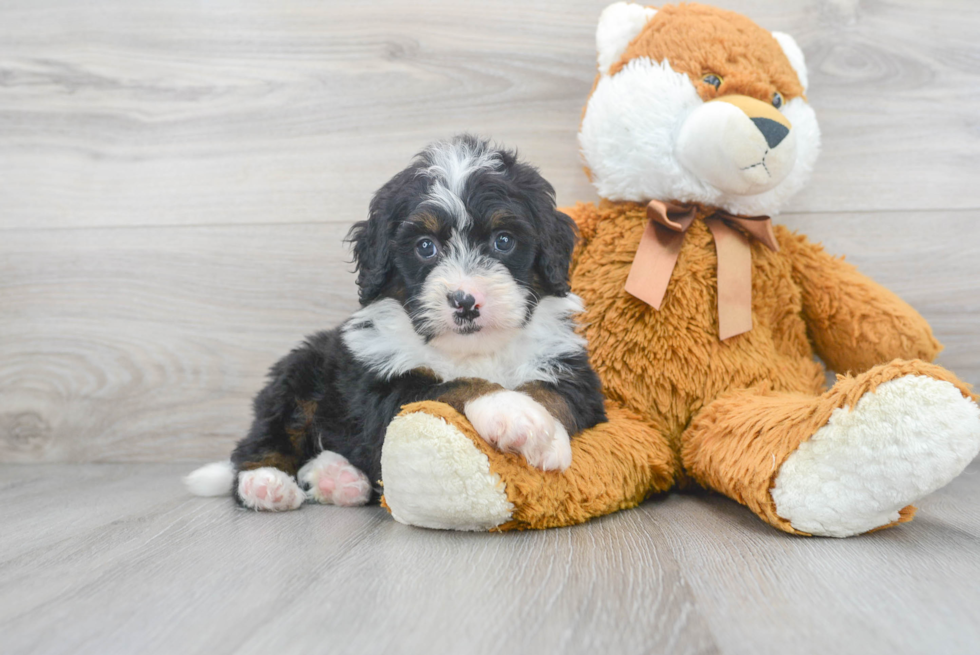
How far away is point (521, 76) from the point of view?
2.59 m

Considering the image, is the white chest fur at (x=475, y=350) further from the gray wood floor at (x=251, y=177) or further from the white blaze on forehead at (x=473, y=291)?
the gray wood floor at (x=251, y=177)

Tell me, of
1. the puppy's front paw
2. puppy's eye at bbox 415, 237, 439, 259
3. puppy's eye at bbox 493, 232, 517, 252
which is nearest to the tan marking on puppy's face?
puppy's eye at bbox 493, 232, 517, 252

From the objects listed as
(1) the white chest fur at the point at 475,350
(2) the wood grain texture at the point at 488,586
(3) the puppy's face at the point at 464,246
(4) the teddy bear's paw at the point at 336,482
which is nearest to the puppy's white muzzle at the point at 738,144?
(3) the puppy's face at the point at 464,246

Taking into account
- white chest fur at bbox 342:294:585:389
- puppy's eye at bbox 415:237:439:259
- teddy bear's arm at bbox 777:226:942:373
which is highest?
puppy's eye at bbox 415:237:439:259

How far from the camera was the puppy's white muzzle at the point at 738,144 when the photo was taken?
1.87 m

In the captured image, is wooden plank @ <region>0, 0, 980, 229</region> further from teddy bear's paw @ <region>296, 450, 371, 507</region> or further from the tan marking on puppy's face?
teddy bear's paw @ <region>296, 450, 371, 507</region>

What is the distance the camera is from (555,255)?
1795 millimetres

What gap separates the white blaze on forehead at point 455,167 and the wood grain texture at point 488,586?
0.74 m

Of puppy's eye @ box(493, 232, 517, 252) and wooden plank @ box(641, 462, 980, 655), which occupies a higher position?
puppy's eye @ box(493, 232, 517, 252)

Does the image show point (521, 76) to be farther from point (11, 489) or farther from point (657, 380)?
point (11, 489)

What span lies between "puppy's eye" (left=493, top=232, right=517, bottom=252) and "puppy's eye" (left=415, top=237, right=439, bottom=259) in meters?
0.14

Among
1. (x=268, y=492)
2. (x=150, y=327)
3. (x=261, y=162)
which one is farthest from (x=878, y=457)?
(x=150, y=327)

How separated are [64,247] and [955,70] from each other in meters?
3.26

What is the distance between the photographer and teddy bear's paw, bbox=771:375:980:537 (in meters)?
1.40
